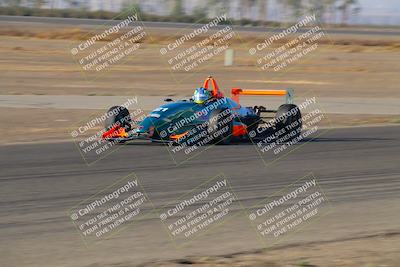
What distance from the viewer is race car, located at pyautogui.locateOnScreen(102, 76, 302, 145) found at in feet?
56.1

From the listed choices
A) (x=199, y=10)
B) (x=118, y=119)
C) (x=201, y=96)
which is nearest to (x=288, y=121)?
(x=201, y=96)

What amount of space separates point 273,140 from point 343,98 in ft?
41.3

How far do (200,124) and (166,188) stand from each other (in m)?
4.76

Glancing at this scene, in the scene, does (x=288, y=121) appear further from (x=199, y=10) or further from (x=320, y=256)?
(x=199, y=10)

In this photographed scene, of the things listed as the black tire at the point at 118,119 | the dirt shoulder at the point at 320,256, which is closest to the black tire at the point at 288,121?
the black tire at the point at 118,119

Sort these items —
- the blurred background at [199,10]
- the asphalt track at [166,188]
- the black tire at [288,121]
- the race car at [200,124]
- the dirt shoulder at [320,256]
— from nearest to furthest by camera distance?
the dirt shoulder at [320,256] < the asphalt track at [166,188] < the race car at [200,124] < the black tire at [288,121] < the blurred background at [199,10]

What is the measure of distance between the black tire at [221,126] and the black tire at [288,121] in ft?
4.16

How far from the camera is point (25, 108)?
2469 centimetres

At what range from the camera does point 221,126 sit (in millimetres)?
17422

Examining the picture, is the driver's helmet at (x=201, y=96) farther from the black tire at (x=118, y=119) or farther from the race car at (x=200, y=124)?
the black tire at (x=118, y=119)

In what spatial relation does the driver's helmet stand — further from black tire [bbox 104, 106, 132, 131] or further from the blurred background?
the blurred background

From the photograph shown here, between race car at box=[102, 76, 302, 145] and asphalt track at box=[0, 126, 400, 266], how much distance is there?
0.33 metres

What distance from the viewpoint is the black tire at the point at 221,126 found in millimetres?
17188

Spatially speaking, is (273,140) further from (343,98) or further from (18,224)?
(343,98)
